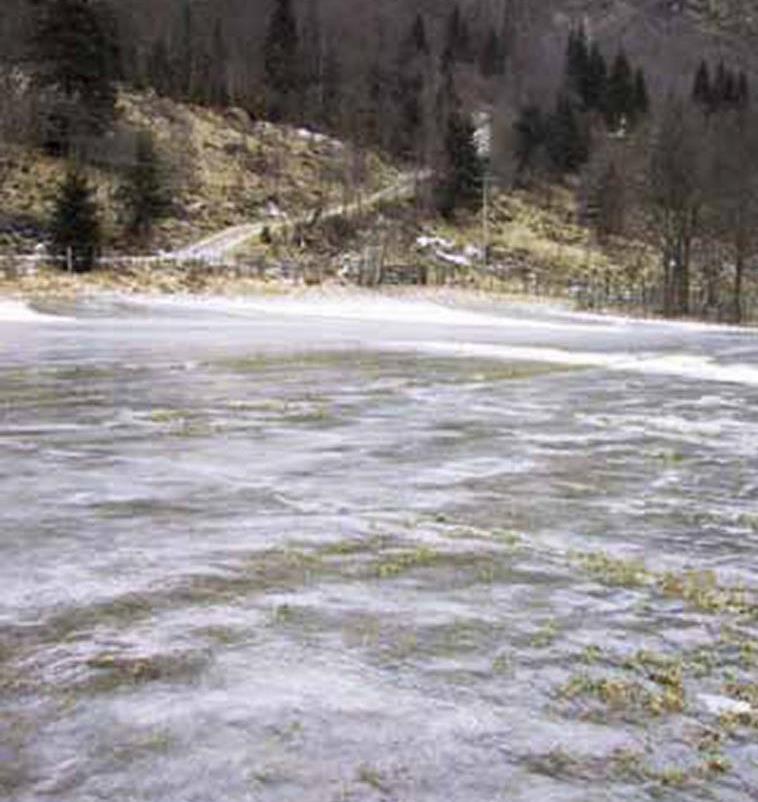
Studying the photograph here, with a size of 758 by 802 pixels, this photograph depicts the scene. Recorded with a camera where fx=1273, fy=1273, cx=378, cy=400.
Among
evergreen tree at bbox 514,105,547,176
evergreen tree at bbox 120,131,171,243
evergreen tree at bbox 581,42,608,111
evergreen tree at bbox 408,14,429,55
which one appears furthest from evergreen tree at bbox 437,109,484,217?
evergreen tree at bbox 581,42,608,111

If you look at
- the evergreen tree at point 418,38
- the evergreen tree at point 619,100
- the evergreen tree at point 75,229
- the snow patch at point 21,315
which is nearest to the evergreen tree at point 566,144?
the evergreen tree at point 619,100

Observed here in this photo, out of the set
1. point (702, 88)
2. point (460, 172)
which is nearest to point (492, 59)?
point (702, 88)

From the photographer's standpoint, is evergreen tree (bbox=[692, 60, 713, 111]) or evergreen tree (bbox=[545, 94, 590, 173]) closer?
evergreen tree (bbox=[545, 94, 590, 173])

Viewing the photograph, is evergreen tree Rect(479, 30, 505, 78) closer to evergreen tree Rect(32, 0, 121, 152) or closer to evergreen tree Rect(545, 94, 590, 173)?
evergreen tree Rect(545, 94, 590, 173)

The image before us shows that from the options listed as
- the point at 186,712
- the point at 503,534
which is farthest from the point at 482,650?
the point at 503,534

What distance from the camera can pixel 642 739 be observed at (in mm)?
5098

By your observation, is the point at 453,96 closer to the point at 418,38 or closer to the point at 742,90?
the point at 418,38

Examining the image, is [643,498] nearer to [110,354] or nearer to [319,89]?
[110,354]

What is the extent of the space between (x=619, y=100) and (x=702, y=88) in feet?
59.9

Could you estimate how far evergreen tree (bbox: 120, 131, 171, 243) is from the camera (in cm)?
6244

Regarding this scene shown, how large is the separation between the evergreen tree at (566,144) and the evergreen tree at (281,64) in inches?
854

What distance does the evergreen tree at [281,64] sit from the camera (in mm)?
94562

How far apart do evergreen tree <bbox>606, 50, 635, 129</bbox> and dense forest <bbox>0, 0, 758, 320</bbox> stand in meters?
0.27

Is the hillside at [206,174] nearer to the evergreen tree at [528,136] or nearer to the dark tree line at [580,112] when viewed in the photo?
the evergreen tree at [528,136]
